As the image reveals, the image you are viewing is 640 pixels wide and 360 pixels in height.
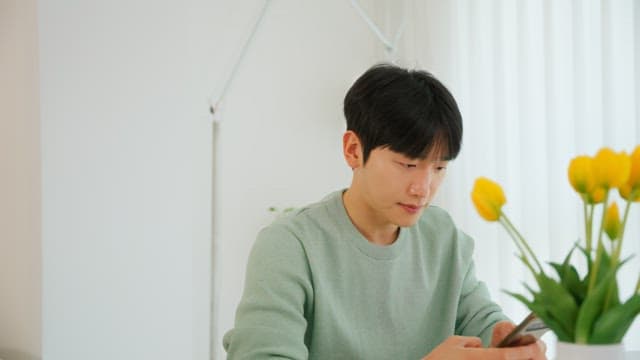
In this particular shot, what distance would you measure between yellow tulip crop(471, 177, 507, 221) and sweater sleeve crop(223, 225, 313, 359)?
0.49 m

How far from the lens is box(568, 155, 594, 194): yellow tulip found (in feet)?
2.25

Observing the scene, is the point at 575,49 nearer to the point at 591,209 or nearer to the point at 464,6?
the point at 464,6

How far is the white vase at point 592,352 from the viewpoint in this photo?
0.69 metres

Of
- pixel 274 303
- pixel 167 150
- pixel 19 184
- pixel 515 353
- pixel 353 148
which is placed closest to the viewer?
pixel 515 353

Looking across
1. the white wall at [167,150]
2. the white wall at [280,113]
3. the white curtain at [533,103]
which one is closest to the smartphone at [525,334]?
the white curtain at [533,103]

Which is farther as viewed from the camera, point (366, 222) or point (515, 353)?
point (366, 222)

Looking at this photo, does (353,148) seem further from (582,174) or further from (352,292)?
(582,174)

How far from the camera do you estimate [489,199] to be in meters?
0.73

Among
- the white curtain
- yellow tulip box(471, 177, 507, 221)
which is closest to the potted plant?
yellow tulip box(471, 177, 507, 221)

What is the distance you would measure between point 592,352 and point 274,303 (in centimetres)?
57

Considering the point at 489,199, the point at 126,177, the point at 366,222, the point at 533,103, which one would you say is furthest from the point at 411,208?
the point at 126,177

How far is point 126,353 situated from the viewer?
93.6 inches

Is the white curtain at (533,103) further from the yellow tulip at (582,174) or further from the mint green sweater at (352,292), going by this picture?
the yellow tulip at (582,174)

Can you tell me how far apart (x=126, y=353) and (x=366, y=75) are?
1489 millimetres
